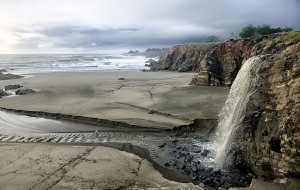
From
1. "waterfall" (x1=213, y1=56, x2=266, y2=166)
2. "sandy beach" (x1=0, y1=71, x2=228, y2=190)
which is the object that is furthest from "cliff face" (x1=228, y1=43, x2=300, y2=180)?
"sandy beach" (x1=0, y1=71, x2=228, y2=190)

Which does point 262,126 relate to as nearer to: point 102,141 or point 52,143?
point 102,141

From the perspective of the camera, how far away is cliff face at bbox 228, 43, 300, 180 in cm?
829

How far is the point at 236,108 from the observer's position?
38.7ft

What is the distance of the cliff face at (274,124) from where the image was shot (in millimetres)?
8289

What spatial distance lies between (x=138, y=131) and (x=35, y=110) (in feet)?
22.9

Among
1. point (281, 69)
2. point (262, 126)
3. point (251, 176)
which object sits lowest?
point (251, 176)

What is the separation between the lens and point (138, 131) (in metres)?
14.3

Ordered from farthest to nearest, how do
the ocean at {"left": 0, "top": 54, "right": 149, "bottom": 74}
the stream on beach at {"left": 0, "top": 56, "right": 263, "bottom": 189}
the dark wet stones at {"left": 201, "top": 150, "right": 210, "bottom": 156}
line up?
1. the ocean at {"left": 0, "top": 54, "right": 149, "bottom": 74}
2. the dark wet stones at {"left": 201, "top": 150, "right": 210, "bottom": 156}
3. the stream on beach at {"left": 0, "top": 56, "right": 263, "bottom": 189}

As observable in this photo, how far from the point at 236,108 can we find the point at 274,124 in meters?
2.73

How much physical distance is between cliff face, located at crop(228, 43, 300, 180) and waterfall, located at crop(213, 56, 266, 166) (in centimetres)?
53

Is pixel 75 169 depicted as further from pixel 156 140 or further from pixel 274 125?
pixel 274 125

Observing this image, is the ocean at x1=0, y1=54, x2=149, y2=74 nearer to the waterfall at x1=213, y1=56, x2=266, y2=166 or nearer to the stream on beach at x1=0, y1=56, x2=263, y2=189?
the stream on beach at x1=0, y1=56, x2=263, y2=189

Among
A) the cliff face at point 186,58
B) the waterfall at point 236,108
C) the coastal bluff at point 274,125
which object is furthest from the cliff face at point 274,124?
the cliff face at point 186,58

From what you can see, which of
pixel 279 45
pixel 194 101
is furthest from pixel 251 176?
pixel 279 45
